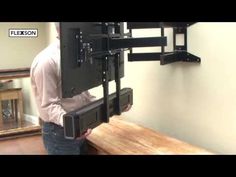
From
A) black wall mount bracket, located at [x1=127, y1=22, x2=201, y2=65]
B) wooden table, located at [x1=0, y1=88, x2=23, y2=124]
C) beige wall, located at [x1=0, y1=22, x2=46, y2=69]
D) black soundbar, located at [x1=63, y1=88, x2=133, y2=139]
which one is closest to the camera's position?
black soundbar, located at [x1=63, y1=88, x2=133, y2=139]

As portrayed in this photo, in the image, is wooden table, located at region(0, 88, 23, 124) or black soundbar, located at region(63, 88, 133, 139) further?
wooden table, located at region(0, 88, 23, 124)

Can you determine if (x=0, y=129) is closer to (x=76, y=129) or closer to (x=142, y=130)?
(x=142, y=130)

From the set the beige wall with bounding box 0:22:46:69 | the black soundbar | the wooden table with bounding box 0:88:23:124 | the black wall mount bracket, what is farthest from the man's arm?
the beige wall with bounding box 0:22:46:69

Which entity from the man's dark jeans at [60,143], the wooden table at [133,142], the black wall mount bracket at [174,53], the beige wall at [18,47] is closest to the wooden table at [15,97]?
the beige wall at [18,47]

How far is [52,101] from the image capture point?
2031mm

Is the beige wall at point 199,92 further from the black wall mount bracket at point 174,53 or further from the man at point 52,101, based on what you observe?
the man at point 52,101

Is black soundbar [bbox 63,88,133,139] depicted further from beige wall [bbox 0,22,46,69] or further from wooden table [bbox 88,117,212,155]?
beige wall [bbox 0,22,46,69]

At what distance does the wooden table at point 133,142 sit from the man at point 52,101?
0.12m

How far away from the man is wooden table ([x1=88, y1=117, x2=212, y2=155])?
0.12m

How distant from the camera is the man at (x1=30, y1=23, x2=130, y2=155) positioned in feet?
6.66

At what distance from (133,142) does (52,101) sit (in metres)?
0.54
